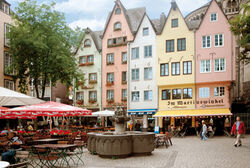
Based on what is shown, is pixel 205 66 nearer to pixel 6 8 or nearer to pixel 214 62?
pixel 214 62

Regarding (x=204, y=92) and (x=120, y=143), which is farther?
(x=204, y=92)

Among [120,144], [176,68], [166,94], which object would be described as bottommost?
[120,144]

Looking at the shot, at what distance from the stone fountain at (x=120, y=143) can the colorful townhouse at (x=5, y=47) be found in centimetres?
1934

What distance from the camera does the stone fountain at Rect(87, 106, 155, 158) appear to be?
534 inches

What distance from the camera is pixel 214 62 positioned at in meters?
31.8

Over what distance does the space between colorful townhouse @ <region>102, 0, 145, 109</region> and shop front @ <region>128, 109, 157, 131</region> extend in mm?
2144

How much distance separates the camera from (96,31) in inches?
1775

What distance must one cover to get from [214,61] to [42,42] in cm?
1806

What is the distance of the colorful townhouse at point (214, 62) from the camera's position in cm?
3112

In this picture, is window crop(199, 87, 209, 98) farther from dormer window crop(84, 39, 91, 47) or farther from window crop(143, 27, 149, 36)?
dormer window crop(84, 39, 91, 47)

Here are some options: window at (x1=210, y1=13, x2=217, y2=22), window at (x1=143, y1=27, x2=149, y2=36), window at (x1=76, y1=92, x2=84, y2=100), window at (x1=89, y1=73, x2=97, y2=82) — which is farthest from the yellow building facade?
window at (x1=76, y1=92, x2=84, y2=100)

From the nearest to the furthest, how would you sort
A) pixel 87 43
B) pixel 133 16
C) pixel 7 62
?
pixel 7 62
pixel 133 16
pixel 87 43

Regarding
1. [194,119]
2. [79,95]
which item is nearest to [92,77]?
[79,95]

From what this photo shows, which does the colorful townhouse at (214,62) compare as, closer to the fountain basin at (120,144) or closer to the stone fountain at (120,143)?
the stone fountain at (120,143)
